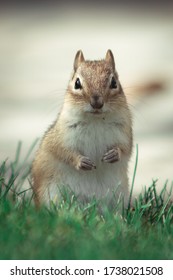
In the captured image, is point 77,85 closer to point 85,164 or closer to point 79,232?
point 85,164

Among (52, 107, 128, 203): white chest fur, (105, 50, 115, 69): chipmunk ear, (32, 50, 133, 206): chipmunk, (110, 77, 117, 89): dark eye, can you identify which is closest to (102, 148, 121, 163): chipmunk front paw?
(32, 50, 133, 206): chipmunk

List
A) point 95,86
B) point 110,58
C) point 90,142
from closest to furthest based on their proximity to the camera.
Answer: point 95,86, point 90,142, point 110,58

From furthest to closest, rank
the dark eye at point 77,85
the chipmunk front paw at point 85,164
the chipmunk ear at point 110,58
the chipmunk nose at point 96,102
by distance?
the chipmunk ear at point 110,58, the dark eye at point 77,85, the chipmunk front paw at point 85,164, the chipmunk nose at point 96,102

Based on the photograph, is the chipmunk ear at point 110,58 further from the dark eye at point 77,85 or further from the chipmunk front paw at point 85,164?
the chipmunk front paw at point 85,164

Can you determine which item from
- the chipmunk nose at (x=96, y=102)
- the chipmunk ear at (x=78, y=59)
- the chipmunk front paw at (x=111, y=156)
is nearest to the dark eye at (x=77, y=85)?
the chipmunk ear at (x=78, y=59)

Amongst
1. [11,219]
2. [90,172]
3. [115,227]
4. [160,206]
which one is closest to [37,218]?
[11,219]

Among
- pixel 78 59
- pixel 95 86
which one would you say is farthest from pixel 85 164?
pixel 78 59
